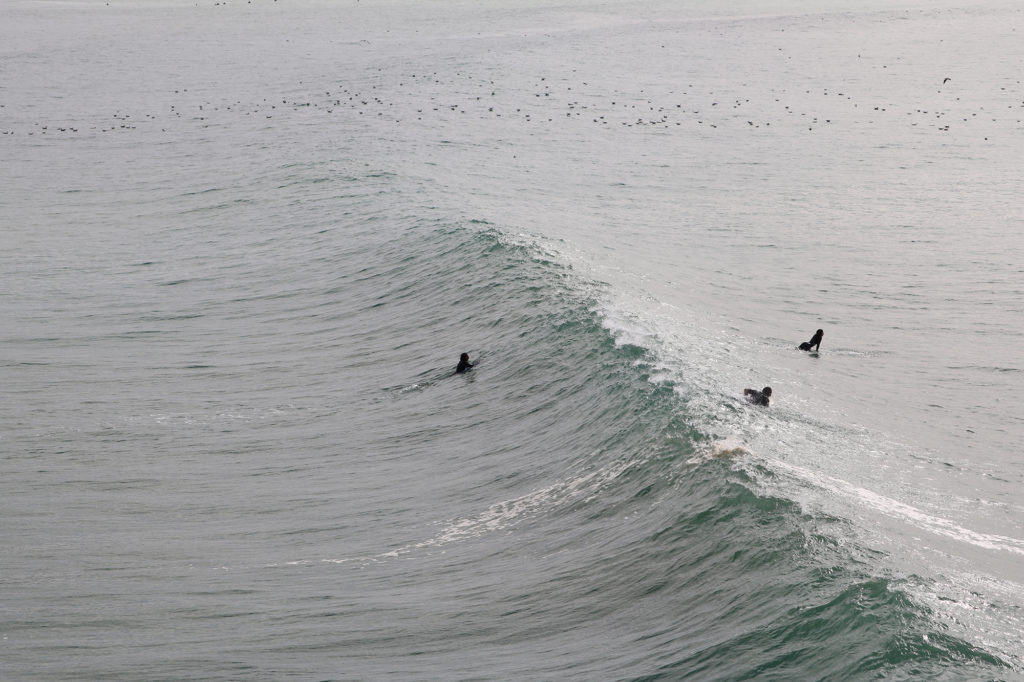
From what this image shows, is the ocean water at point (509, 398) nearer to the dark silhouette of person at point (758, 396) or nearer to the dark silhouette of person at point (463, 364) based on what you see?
the dark silhouette of person at point (463, 364)

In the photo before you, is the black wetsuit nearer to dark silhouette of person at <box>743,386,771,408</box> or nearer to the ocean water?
dark silhouette of person at <box>743,386,771,408</box>

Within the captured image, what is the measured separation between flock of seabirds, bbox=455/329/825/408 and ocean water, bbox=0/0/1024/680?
0.75ft

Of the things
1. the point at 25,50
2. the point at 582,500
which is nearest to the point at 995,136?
the point at 582,500

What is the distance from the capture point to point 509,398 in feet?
62.8

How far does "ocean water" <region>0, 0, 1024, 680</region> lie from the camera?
40.8 feet

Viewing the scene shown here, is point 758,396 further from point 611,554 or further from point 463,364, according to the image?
point 463,364

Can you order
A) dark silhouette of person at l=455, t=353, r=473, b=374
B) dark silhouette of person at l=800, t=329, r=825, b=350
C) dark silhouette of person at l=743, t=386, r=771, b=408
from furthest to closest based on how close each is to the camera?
dark silhouette of person at l=800, t=329, r=825, b=350
dark silhouette of person at l=455, t=353, r=473, b=374
dark silhouette of person at l=743, t=386, r=771, b=408

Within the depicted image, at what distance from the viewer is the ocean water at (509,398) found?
12430mm

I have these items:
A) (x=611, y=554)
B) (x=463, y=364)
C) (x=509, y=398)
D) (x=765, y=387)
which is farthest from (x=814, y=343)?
(x=611, y=554)

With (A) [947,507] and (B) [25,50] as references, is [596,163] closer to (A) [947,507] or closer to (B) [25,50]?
(A) [947,507]

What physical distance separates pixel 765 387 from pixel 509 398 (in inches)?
161

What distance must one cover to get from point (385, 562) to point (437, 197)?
65.1ft

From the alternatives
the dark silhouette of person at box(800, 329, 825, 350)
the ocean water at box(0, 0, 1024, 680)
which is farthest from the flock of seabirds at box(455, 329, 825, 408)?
the ocean water at box(0, 0, 1024, 680)

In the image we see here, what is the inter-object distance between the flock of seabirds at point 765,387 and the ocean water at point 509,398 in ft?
0.75
